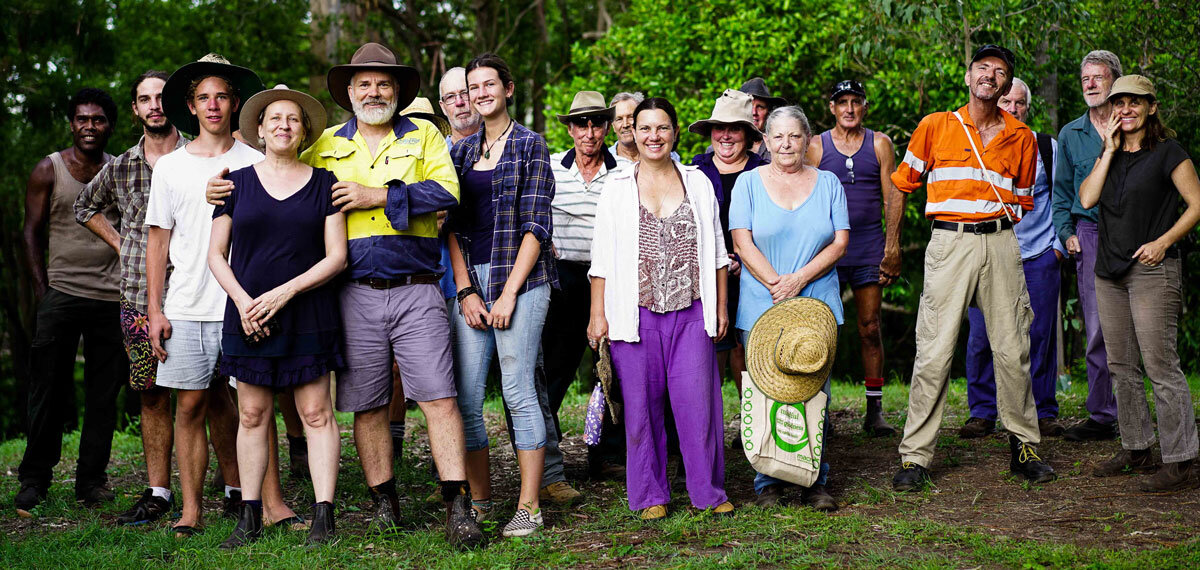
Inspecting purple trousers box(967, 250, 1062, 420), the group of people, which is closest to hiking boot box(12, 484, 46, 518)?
the group of people

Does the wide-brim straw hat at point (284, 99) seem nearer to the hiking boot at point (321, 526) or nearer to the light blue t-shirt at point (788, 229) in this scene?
the hiking boot at point (321, 526)

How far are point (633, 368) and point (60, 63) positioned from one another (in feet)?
51.1

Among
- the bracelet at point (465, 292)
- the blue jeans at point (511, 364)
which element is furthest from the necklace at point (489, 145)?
the bracelet at point (465, 292)

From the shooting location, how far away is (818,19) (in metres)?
12.7

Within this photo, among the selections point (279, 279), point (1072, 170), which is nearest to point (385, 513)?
point (279, 279)

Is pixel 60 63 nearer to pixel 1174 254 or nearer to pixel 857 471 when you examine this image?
pixel 857 471

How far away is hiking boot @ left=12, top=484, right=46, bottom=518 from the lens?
6365 mm

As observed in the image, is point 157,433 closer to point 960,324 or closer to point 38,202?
point 38,202

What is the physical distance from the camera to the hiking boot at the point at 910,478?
579 centimetres

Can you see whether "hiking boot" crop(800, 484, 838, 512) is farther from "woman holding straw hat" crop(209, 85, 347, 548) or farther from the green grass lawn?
"woman holding straw hat" crop(209, 85, 347, 548)

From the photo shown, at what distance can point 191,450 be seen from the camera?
18.5 feet

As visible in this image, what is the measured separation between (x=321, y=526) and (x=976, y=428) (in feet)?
13.7

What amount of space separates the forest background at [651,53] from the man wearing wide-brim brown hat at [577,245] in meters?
2.32

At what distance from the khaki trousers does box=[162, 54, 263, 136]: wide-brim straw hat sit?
12.2 feet
